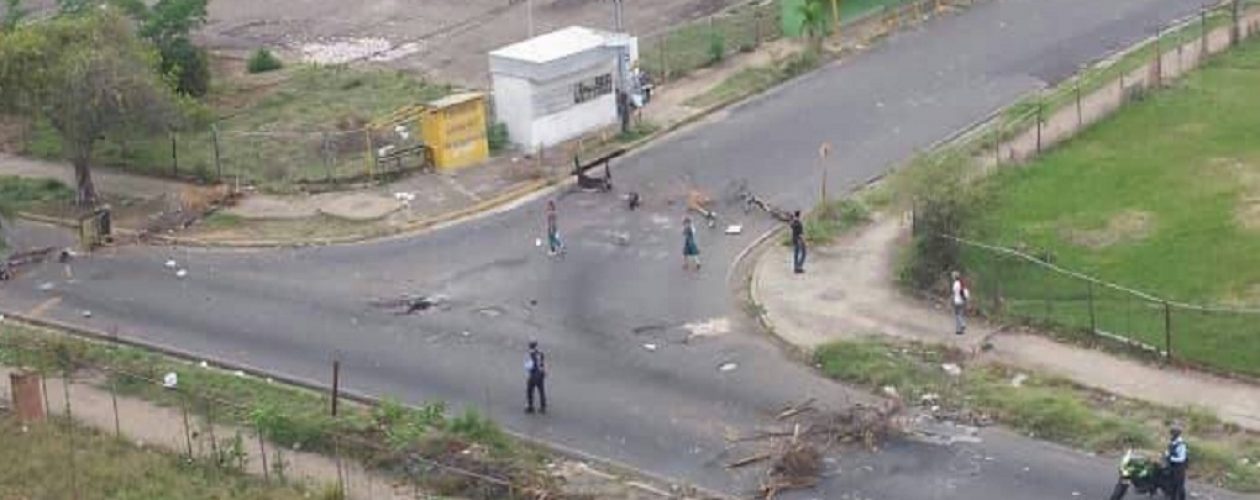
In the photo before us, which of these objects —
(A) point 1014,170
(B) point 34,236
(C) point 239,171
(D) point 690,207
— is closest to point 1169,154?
(A) point 1014,170

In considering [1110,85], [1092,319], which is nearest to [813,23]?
[1110,85]

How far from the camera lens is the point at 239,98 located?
58.3 m

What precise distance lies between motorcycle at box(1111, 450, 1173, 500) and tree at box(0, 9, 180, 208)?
24.1 meters

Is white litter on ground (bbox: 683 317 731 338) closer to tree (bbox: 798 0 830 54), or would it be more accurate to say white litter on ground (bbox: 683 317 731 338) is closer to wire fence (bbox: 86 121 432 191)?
wire fence (bbox: 86 121 432 191)

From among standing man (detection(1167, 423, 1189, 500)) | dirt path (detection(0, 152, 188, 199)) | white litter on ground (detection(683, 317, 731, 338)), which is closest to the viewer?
standing man (detection(1167, 423, 1189, 500))

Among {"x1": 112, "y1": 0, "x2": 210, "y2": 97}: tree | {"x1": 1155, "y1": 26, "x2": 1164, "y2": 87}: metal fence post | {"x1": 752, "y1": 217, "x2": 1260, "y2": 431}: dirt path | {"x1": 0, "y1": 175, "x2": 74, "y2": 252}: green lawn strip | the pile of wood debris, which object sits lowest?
the pile of wood debris

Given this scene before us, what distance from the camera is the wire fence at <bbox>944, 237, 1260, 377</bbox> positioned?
37.6 metres

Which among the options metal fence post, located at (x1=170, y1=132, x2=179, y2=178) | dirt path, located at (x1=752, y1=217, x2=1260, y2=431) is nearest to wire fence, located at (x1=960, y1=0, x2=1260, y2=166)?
dirt path, located at (x1=752, y1=217, x2=1260, y2=431)

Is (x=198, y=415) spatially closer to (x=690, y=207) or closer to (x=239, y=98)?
(x=690, y=207)

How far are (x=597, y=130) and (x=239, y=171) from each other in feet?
28.1

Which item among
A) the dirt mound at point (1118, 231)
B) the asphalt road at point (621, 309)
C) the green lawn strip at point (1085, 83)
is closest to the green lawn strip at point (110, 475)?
the asphalt road at point (621, 309)

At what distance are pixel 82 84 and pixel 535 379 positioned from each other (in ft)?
50.7

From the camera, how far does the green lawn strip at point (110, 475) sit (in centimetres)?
3459

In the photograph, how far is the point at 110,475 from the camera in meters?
35.1
